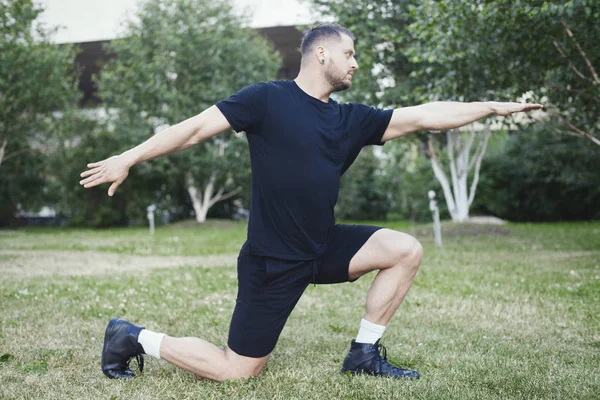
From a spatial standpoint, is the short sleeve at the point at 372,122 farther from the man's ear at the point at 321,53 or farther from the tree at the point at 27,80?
the tree at the point at 27,80

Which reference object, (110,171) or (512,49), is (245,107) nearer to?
(110,171)

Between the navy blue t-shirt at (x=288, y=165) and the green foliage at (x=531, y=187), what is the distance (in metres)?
24.8

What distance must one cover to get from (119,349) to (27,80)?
22.8 metres

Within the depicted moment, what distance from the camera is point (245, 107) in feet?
12.8

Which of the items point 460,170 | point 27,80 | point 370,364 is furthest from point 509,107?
point 27,80

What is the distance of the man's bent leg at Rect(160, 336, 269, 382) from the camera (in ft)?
13.3

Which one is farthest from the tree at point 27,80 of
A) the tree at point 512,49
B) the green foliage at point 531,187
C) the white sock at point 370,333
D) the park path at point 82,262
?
the white sock at point 370,333

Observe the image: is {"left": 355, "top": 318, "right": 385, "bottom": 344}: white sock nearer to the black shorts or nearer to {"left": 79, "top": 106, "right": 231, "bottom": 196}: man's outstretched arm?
the black shorts

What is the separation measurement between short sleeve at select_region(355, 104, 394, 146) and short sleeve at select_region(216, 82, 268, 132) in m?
0.68

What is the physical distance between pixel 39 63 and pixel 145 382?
76.7ft

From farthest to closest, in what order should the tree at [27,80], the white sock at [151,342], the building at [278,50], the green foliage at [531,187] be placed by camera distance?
the building at [278,50] < the green foliage at [531,187] < the tree at [27,80] < the white sock at [151,342]

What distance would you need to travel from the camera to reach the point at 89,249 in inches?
618

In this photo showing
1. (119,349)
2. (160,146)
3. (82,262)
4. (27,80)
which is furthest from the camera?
(27,80)

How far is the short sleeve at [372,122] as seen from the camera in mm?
4238
